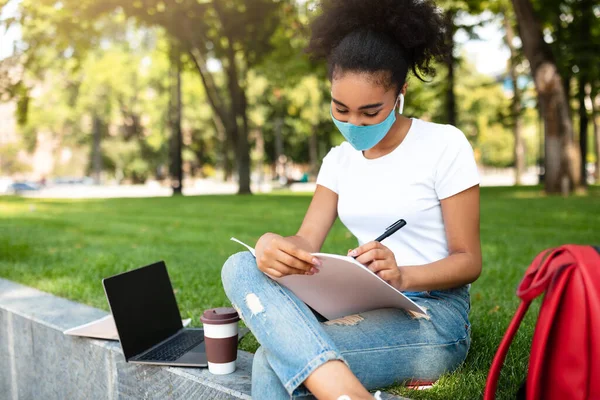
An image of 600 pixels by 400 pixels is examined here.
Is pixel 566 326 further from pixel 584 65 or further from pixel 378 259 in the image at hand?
pixel 584 65

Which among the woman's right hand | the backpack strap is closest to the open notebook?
the woman's right hand

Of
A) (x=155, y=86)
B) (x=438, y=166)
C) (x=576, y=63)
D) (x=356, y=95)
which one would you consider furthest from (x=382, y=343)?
(x=155, y=86)

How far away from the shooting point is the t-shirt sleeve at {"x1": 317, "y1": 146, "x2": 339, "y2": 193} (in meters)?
2.81

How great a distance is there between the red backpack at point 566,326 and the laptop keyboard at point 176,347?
165 centimetres

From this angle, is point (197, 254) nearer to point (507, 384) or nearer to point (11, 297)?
point (11, 297)

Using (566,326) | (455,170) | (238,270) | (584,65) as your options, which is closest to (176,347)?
(238,270)

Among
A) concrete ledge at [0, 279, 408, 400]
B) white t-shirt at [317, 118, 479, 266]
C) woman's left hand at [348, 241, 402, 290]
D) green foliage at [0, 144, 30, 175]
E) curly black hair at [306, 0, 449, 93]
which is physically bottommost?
concrete ledge at [0, 279, 408, 400]

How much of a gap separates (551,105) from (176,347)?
1433cm

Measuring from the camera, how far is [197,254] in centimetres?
690

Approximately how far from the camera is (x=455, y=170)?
7.97ft

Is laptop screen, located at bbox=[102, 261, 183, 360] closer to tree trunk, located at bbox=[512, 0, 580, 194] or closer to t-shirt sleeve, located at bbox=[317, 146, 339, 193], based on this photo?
t-shirt sleeve, located at bbox=[317, 146, 339, 193]

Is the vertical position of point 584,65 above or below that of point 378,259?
above

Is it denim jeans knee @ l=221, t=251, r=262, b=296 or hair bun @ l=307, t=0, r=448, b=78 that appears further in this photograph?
hair bun @ l=307, t=0, r=448, b=78

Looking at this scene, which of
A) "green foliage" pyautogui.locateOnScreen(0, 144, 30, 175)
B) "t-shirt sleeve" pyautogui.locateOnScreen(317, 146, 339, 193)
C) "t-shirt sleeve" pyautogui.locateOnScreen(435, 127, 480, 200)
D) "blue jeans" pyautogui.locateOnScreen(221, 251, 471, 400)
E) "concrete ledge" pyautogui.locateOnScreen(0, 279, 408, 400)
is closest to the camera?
"blue jeans" pyautogui.locateOnScreen(221, 251, 471, 400)
